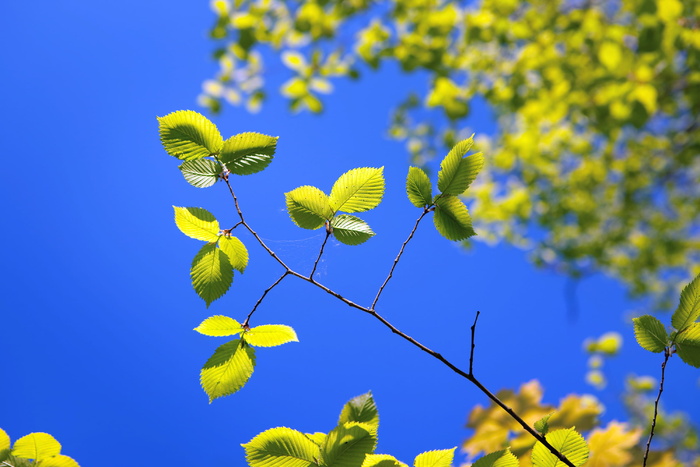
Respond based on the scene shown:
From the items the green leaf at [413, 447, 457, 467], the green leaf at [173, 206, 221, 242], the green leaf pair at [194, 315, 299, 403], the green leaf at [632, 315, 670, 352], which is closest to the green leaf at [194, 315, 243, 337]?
the green leaf pair at [194, 315, 299, 403]

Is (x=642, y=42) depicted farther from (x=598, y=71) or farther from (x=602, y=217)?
(x=602, y=217)

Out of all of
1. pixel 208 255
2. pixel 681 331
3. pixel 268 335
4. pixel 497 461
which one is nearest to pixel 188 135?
pixel 208 255

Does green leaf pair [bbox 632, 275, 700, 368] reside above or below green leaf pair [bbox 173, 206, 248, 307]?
below

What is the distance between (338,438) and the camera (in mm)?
459

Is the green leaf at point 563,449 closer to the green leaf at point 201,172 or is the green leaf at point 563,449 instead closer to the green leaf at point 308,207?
the green leaf at point 308,207

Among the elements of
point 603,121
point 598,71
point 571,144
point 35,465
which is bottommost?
point 35,465

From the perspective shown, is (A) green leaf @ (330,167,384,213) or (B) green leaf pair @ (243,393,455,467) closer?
(B) green leaf pair @ (243,393,455,467)

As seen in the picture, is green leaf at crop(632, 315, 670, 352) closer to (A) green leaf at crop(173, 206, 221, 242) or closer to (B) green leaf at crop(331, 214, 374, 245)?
(B) green leaf at crop(331, 214, 374, 245)

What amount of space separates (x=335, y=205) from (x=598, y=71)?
2.97 meters

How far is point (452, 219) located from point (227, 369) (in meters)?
0.32

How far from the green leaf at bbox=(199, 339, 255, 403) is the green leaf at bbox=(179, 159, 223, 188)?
200mm

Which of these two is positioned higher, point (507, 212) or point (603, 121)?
point (507, 212)

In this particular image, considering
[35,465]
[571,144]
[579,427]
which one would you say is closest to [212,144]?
[35,465]

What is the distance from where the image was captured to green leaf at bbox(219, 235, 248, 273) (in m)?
0.60
